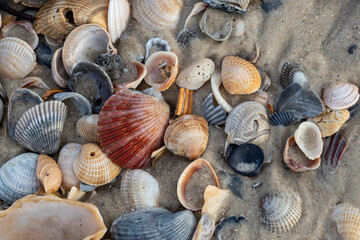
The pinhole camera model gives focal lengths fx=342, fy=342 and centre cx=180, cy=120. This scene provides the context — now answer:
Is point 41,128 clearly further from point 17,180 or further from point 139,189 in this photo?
point 139,189

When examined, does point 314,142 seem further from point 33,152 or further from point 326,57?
point 33,152

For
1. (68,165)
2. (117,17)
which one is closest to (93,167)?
(68,165)

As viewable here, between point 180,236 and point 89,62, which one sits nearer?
point 180,236

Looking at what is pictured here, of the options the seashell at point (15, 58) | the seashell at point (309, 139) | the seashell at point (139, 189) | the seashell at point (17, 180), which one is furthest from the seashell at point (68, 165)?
the seashell at point (309, 139)

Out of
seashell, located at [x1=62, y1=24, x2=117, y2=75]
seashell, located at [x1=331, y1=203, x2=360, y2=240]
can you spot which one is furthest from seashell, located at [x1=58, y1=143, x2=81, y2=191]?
seashell, located at [x1=331, y1=203, x2=360, y2=240]

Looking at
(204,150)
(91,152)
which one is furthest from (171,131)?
(91,152)

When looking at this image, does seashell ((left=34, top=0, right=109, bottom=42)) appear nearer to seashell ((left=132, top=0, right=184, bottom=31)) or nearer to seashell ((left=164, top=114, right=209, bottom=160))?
seashell ((left=132, top=0, right=184, bottom=31))
